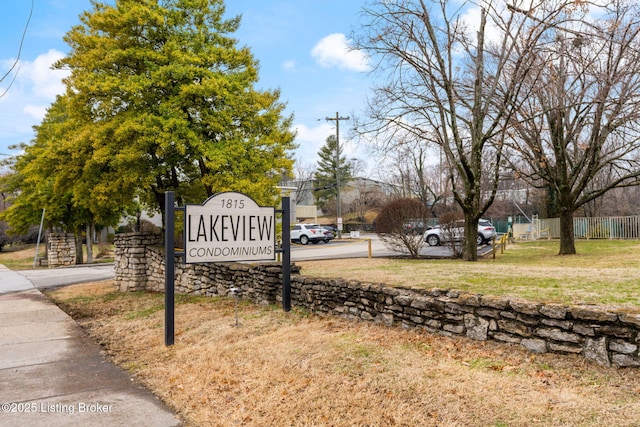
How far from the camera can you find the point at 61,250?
26.6 m

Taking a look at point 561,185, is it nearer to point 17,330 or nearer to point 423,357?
point 423,357

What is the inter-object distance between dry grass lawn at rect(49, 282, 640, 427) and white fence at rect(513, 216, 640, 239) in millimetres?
26718

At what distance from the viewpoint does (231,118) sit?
1249cm

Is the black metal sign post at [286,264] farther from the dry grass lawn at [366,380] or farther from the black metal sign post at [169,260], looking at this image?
the black metal sign post at [169,260]

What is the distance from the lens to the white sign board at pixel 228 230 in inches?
259

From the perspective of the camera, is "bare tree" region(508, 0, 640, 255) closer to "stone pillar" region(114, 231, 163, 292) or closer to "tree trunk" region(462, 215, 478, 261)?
"tree trunk" region(462, 215, 478, 261)

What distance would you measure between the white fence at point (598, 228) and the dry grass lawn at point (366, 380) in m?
26.7

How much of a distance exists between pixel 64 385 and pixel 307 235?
2957cm

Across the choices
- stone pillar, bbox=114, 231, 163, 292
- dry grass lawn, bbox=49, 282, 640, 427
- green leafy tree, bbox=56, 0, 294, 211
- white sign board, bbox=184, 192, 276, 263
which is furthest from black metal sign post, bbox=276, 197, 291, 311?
stone pillar, bbox=114, 231, 163, 292

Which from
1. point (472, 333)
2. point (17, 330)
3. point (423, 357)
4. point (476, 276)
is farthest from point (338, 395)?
point (17, 330)

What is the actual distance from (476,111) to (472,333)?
34.3ft

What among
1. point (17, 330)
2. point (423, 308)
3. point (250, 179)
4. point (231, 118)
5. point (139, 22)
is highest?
point (139, 22)

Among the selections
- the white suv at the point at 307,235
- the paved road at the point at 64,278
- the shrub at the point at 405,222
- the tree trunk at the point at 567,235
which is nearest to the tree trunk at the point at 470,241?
the shrub at the point at 405,222

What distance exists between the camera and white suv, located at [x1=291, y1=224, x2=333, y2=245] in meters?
34.3
